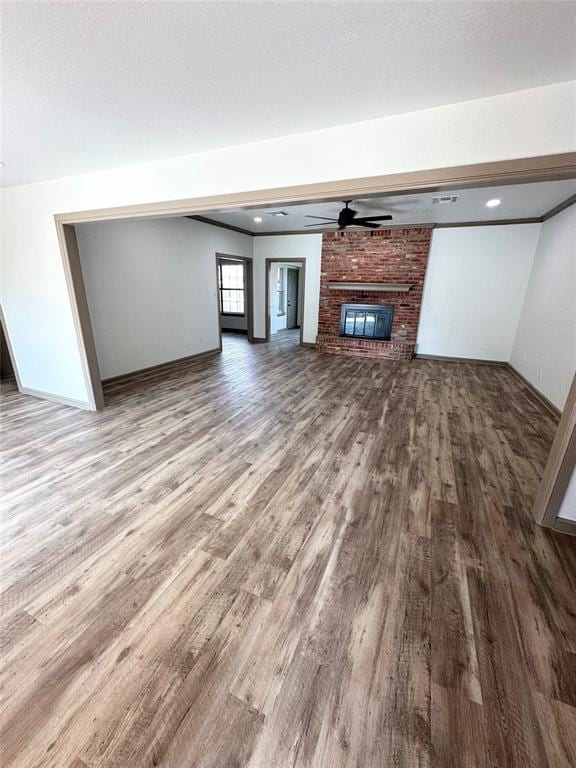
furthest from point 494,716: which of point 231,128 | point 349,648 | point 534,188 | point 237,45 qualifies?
point 534,188

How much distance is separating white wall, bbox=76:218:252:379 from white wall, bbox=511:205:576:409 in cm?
574

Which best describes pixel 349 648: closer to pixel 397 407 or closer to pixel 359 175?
pixel 359 175

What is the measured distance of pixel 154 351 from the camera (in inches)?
206

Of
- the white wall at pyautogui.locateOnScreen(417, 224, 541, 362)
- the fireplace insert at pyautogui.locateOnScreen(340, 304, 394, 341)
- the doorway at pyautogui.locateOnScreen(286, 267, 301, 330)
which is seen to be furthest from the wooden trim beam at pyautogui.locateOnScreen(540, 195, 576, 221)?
the doorway at pyautogui.locateOnScreen(286, 267, 301, 330)

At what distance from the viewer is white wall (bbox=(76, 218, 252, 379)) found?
13.9ft

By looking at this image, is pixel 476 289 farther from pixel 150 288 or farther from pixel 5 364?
pixel 5 364

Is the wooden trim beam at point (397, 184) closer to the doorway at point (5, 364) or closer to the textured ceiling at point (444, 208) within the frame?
the textured ceiling at point (444, 208)

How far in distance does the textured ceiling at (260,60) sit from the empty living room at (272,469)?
0.01 metres

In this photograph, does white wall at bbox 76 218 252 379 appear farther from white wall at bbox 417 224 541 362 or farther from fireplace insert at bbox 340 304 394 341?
white wall at bbox 417 224 541 362

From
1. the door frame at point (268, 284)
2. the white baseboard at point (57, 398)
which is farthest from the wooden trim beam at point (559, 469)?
the door frame at point (268, 284)

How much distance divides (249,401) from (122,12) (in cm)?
339

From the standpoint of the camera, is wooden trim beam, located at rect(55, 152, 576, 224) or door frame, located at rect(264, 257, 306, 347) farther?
door frame, located at rect(264, 257, 306, 347)

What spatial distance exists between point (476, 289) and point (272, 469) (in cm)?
562

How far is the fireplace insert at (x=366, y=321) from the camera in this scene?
646 cm
